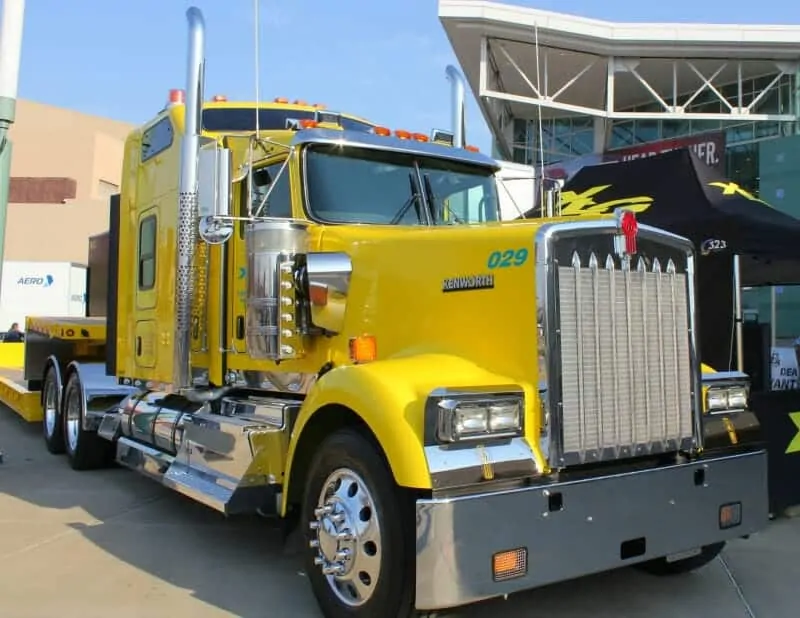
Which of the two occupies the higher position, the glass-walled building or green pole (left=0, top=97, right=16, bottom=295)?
the glass-walled building

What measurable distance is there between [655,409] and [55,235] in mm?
43517

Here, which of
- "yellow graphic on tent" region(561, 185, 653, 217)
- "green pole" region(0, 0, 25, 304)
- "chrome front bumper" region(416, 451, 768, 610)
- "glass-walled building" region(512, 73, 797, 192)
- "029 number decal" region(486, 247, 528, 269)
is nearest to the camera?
"chrome front bumper" region(416, 451, 768, 610)

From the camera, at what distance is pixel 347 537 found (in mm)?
3727

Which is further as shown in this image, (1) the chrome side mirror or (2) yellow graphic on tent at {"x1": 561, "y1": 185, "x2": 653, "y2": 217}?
(2) yellow graphic on tent at {"x1": 561, "y1": 185, "x2": 653, "y2": 217}

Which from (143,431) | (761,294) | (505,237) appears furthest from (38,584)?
(761,294)

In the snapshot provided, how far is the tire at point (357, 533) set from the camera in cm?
347

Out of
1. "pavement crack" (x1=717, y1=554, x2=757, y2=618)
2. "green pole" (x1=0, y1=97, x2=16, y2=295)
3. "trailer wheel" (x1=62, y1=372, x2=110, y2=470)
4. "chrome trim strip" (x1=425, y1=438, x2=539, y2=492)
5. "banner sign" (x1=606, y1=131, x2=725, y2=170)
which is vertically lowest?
"pavement crack" (x1=717, y1=554, x2=757, y2=618)

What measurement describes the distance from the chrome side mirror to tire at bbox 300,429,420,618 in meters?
1.32

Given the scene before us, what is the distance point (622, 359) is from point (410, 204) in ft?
5.70

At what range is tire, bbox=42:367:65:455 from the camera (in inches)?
355

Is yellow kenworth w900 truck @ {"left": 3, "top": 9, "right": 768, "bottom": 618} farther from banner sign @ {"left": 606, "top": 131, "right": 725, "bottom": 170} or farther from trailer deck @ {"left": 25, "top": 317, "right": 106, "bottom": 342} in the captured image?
banner sign @ {"left": 606, "top": 131, "right": 725, "bottom": 170}

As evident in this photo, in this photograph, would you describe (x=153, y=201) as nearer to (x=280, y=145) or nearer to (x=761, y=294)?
(x=280, y=145)

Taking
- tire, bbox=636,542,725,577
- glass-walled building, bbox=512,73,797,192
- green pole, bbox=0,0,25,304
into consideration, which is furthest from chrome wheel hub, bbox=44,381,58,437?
glass-walled building, bbox=512,73,797,192

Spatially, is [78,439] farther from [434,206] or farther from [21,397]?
[434,206]
